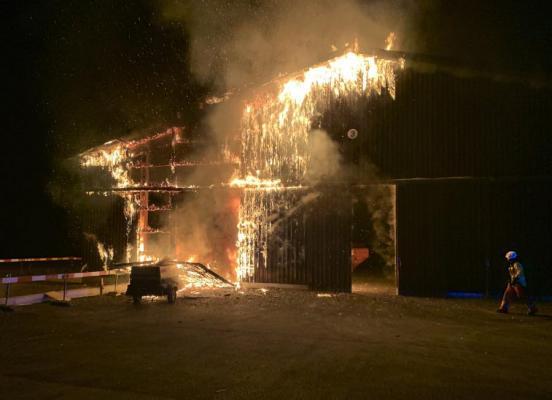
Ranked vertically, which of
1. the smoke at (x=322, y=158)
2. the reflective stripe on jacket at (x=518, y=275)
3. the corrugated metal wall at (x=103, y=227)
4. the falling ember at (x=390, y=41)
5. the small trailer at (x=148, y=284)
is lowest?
the small trailer at (x=148, y=284)

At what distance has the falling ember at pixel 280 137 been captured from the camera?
14609 mm

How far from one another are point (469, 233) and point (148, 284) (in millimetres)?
9305

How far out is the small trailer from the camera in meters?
11.7

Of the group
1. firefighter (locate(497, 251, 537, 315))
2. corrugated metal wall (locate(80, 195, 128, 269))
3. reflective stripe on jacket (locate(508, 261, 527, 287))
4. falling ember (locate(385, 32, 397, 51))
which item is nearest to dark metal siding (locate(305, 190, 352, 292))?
firefighter (locate(497, 251, 537, 315))

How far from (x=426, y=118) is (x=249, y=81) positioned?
6.12 metres

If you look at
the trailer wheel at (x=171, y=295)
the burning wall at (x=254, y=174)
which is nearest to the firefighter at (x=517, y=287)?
the burning wall at (x=254, y=174)

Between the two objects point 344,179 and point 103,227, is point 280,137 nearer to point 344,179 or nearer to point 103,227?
point 344,179

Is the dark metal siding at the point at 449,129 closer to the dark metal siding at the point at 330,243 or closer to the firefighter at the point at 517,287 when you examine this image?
the dark metal siding at the point at 330,243

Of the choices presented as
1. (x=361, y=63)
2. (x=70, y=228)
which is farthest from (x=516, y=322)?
(x=70, y=228)

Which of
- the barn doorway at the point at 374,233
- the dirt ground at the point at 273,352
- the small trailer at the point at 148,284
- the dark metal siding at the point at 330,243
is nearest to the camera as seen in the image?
the dirt ground at the point at 273,352

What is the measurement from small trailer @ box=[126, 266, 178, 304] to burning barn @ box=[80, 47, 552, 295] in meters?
4.13

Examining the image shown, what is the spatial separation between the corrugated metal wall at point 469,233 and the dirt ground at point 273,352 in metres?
1.71

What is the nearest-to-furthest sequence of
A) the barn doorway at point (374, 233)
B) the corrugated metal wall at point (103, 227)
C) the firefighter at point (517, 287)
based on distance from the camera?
1. the firefighter at point (517, 287)
2. the corrugated metal wall at point (103, 227)
3. the barn doorway at point (374, 233)

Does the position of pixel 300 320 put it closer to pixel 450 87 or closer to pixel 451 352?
pixel 451 352
